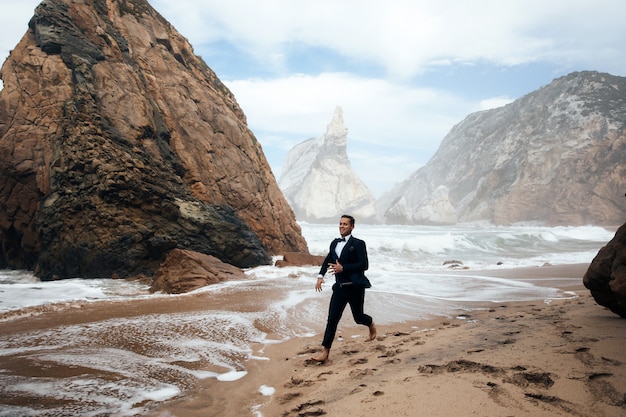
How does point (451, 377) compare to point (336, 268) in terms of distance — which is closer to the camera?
point (451, 377)

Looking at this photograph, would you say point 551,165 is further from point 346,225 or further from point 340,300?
point 340,300

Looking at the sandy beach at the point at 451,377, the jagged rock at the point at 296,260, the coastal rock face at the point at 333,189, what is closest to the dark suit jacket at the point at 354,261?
the sandy beach at the point at 451,377

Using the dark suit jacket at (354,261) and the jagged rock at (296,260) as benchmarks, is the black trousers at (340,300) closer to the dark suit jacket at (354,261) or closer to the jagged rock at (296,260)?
the dark suit jacket at (354,261)

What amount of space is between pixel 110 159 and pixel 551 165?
8016cm

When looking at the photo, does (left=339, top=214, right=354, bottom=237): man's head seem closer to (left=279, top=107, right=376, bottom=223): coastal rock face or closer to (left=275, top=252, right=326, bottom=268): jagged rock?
(left=275, top=252, right=326, bottom=268): jagged rock

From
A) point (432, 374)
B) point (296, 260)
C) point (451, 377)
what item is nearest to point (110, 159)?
point (296, 260)

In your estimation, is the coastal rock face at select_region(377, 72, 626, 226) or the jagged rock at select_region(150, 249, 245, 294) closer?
the jagged rock at select_region(150, 249, 245, 294)

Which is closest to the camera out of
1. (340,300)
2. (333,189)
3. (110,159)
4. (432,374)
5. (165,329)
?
(432,374)

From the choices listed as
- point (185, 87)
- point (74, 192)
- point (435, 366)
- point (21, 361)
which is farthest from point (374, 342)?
point (185, 87)

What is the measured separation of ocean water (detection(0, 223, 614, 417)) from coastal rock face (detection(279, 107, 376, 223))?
11937cm

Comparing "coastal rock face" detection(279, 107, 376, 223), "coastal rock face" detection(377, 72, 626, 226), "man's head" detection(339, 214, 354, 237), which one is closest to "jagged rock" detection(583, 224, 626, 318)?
"man's head" detection(339, 214, 354, 237)

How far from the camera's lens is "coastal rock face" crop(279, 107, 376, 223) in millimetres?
132125

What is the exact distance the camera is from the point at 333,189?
13425 centimetres

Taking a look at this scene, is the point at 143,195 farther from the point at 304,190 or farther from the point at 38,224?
the point at 304,190
